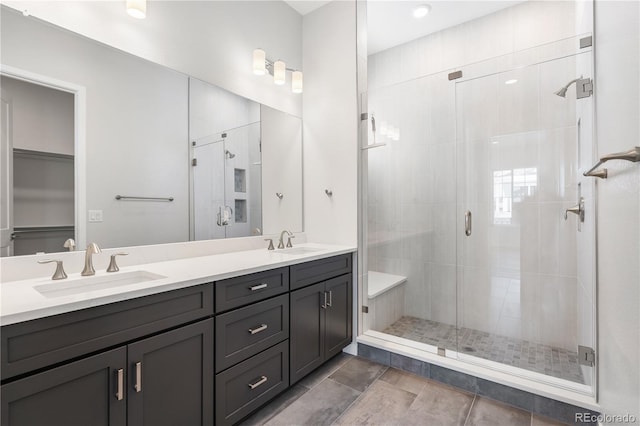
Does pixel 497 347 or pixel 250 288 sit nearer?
pixel 250 288

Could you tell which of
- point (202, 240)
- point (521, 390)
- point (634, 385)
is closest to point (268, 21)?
point (202, 240)

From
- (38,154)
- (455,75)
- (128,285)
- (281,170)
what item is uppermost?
(455,75)

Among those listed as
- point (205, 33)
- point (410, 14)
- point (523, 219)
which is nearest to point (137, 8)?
point (205, 33)

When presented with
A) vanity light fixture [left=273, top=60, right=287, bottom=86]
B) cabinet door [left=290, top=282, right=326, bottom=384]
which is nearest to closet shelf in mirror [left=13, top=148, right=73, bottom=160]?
cabinet door [left=290, top=282, right=326, bottom=384]

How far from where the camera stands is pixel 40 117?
132 centimetres

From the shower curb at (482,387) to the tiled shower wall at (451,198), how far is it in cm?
65

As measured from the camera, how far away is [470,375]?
182cm

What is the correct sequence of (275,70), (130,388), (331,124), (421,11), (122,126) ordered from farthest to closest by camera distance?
(421,11)
(331,124)
(275,70)
(122,126)
(130,388)

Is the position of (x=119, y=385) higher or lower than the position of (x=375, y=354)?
higher

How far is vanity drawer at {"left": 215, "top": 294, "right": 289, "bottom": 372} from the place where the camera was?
4.47 ft

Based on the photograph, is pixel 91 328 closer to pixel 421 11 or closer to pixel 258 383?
pixel 258 383

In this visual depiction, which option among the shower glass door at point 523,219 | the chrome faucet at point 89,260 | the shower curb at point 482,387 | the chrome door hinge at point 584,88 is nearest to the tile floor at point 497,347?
the shower glass door at point 523,219

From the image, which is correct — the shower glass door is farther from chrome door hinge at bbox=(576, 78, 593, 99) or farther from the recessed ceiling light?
the recessed ceiling light

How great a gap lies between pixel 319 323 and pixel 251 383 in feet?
1.98
